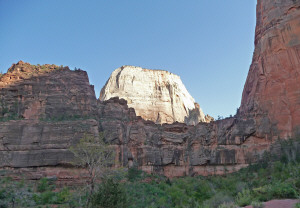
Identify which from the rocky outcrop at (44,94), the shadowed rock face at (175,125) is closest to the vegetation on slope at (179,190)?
the shadowed rock face at (175,125)

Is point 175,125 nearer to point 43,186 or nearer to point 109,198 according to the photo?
point 43,186


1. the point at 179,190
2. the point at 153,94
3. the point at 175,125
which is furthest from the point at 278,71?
the point at 153,94

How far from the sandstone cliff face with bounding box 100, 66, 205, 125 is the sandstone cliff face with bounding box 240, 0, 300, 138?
35401 mm

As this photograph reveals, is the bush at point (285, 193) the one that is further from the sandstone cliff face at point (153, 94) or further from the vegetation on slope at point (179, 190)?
the sandstone cliff face at point (153, 94)

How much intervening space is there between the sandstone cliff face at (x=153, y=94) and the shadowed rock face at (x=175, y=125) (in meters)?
34.2

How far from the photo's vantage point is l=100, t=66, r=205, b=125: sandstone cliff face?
89.4 m

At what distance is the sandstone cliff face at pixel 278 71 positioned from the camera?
46812 mm

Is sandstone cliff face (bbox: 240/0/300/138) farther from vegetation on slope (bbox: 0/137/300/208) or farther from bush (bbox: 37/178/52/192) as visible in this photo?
bush (bbox: 37/178/52/192)

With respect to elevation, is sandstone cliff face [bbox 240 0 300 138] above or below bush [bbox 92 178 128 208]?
above

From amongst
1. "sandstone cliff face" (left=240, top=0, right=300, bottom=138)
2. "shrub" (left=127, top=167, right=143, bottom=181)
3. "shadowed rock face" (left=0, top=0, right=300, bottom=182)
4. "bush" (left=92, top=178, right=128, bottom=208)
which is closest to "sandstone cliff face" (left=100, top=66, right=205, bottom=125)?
"shadowed rock face" (left=0, top=0, right=300, bottom=182)

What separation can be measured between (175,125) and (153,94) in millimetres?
42701

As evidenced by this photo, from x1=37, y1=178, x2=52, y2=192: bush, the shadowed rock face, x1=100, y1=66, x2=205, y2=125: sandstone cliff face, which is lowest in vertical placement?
x1=37, y1=178, x2=52, y2=192: bush

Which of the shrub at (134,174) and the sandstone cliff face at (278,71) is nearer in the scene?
Answer: the shrub at (134,174)

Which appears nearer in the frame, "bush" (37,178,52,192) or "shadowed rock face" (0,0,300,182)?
"bush" (37,178,52,192)
